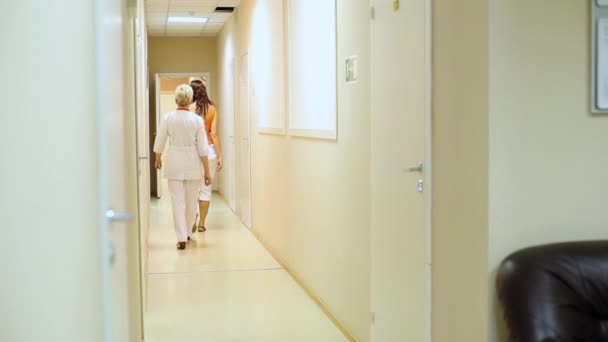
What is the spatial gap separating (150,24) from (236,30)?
2381 mm

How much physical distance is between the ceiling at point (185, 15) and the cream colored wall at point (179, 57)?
0.19 m

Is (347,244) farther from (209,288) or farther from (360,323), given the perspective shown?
(209,288)

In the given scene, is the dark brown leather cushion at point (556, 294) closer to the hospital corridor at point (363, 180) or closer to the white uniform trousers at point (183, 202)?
the hospital corridor at point (363, 180)

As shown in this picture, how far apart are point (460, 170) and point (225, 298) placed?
3.20 meters

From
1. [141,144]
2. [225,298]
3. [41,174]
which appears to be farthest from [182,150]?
[41,174]

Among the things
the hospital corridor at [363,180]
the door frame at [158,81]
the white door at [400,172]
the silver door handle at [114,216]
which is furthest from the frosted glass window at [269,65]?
the door frame at [158,81]

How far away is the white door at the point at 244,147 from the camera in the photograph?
9.55m

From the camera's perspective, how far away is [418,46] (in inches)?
139

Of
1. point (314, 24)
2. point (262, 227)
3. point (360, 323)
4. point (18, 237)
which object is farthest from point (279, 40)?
point (18, 237)

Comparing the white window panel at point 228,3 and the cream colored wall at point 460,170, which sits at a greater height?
the white window panel at point 228,3

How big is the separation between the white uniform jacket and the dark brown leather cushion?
218 inches

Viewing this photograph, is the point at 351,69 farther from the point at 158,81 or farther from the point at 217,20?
the point at 158,81

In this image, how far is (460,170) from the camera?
124 inches

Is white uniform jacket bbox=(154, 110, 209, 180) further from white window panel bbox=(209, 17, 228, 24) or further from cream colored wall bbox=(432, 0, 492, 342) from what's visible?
cream colored wall bbox=(432, 0, 492, 342)
